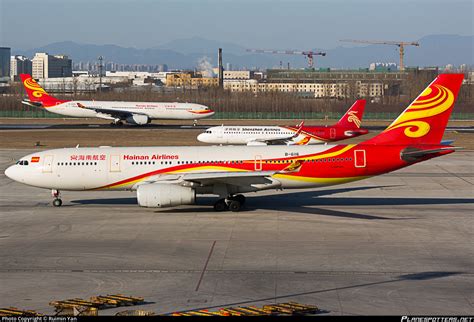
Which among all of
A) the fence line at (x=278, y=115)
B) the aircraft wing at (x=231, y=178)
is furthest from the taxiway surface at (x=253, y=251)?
the fence line at (x=278, y=115)

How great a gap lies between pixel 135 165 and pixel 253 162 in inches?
235

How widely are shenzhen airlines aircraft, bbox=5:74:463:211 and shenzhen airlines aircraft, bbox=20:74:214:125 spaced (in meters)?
58.2

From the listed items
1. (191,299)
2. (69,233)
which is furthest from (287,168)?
(191,299)

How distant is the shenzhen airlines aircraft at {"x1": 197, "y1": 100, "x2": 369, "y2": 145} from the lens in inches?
2562

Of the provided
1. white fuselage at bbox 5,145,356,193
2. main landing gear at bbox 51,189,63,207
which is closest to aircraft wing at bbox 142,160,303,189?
white fuselage at bbox 5,145,356,193

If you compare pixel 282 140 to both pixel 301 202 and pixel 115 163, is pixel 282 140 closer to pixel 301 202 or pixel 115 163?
pixel 301 202

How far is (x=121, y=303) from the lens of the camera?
19797mm

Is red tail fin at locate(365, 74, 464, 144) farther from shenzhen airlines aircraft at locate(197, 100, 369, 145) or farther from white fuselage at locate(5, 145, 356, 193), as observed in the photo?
shenzhen airlines aircraft at locate(197, 100, 369, 145)

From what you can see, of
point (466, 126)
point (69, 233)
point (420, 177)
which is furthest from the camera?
point (466, 126)

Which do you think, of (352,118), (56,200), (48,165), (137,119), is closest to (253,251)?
(48,165)

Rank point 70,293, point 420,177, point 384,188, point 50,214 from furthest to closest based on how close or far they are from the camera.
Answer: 1. point 420,177
2. point 384,188
3. point 50,214
4. point 70,293

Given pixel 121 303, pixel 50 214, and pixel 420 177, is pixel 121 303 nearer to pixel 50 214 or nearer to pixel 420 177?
pixel 50 214

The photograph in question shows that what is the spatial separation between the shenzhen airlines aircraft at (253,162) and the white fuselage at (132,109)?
194 ft

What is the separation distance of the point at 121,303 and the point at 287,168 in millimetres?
16285
